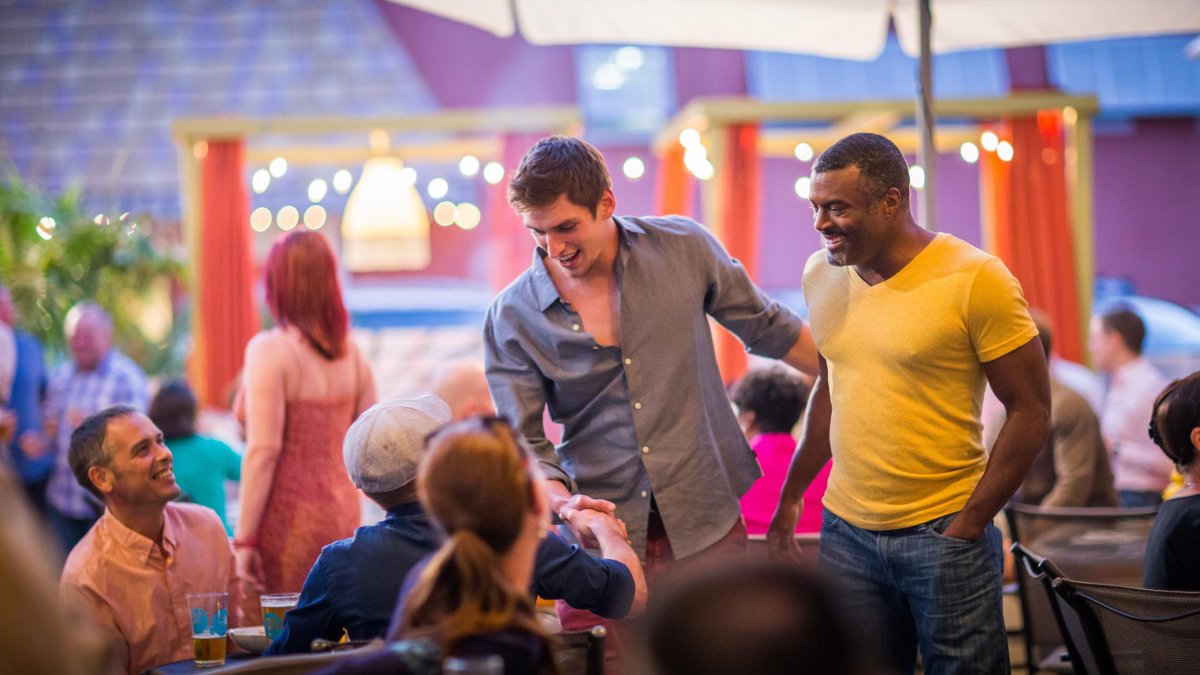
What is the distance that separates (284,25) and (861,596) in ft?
30.7

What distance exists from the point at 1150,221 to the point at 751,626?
10.4m

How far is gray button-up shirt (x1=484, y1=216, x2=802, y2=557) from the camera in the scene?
110 inches

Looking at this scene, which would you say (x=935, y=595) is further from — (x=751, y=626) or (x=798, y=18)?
(x=798, y=18)

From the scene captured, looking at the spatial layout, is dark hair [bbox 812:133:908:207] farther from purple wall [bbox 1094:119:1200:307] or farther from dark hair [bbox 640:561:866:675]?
purple wall [bbox 1094:119:1200:307]

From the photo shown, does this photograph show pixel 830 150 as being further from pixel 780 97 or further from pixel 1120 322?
pixel 780 97

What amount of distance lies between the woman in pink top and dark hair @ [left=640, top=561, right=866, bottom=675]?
89.1 inches

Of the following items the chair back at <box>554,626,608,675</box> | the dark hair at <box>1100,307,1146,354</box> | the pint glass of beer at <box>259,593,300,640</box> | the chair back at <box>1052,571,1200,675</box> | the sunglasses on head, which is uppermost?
the sunglasses on head

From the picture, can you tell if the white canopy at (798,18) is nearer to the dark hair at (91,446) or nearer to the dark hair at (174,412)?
the dark hair at (174,412)

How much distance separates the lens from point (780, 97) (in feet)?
33.8

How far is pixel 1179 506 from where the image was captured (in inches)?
105

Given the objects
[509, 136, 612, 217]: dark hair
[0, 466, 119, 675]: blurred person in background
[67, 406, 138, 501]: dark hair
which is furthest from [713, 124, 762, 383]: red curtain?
[0, 466, 119, 675]: blurred person in background

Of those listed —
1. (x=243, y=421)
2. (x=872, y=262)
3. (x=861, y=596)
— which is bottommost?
(x=861, y=596)

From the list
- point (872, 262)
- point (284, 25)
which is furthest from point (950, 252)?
point (284, 25)

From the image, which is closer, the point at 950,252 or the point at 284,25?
the point at 950,252
